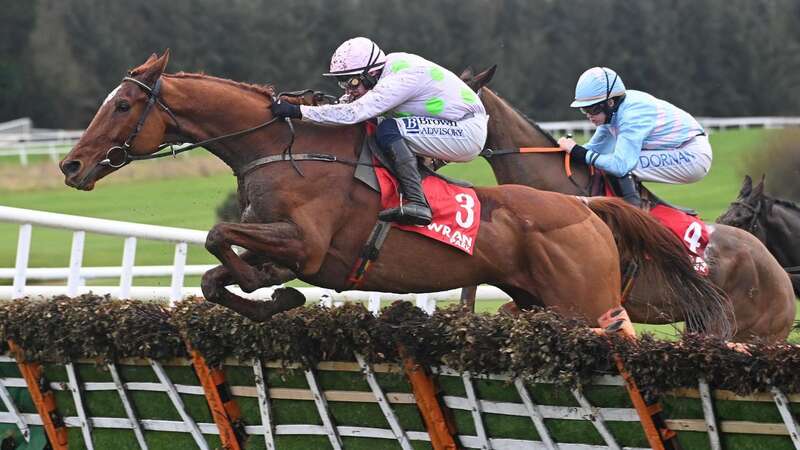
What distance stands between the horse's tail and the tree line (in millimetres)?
30093

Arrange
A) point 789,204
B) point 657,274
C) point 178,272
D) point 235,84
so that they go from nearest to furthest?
point 235,84 → point 657,274 → point 178,272 → point 789,204

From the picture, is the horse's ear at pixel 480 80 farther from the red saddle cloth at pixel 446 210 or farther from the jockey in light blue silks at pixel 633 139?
the red saddle cloth at pixel 446 210

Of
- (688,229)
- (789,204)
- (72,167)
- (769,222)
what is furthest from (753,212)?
(72,167)

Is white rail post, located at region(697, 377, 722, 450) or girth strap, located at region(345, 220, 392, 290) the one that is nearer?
white rail post, located at region(697, 377, 722, 450)

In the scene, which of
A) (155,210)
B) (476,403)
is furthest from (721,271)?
(155,210)

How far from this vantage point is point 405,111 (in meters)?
5.70

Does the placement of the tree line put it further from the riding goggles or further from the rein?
the rein

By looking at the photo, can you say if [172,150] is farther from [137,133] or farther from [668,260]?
[668,260]

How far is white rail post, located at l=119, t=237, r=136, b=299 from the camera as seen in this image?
6.77m

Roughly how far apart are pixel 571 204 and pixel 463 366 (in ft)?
4.47

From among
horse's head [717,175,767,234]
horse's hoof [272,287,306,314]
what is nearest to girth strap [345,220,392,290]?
horse's hoof [272,287,306,314]

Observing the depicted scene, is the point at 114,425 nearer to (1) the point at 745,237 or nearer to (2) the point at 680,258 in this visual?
(2) the point at 680,258

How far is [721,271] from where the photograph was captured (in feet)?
21.8

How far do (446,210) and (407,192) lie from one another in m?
0.22
